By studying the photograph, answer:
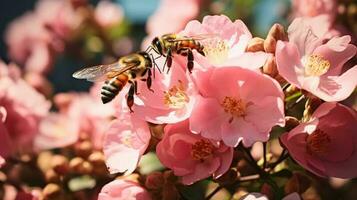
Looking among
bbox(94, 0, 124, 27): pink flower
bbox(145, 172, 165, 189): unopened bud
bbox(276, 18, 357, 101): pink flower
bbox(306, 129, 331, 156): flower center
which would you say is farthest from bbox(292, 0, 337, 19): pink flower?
bbox(94, 0, 124, 27): pink flower

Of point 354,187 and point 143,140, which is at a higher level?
point 143,140

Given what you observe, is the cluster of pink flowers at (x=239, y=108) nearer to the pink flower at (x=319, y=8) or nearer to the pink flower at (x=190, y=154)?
the pink flower at (x=190, y=154)

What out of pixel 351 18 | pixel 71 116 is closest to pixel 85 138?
pixel 71 116

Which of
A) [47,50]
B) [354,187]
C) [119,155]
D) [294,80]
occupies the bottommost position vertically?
[354,187]

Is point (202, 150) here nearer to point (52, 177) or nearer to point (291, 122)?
point (291, 122)

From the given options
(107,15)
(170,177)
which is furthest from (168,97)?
(107,15)

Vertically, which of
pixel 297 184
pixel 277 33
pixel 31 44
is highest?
pixel 277 33

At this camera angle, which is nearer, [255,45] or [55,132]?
[255,45]

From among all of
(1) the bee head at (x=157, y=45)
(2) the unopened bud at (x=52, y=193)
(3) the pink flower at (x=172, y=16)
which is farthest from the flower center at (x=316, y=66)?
(3) the pink flower at (x=172, y=16)

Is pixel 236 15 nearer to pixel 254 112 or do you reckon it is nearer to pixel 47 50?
pixel 47 50
